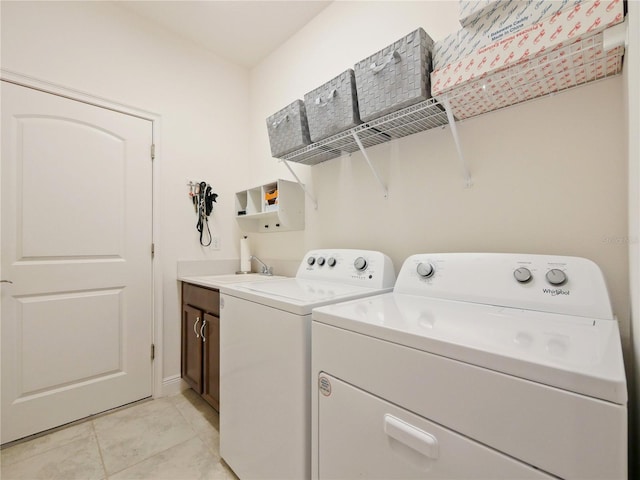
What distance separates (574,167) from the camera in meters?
1.08

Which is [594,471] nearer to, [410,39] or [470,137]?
[470,137]

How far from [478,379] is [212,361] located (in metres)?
1.65

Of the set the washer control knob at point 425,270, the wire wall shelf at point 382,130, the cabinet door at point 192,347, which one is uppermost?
the wire wall shelf at point 382,130

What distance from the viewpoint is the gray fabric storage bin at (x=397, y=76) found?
3.79 ft

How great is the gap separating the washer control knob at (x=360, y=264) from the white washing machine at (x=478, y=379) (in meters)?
0.37

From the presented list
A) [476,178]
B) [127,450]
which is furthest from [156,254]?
[476,178]

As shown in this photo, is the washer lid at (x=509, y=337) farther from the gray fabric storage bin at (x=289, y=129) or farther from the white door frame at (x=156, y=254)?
the white door frame at (x=156, y=254)

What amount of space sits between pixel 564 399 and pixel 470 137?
1164mm

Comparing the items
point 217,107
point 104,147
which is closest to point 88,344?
point 104,147

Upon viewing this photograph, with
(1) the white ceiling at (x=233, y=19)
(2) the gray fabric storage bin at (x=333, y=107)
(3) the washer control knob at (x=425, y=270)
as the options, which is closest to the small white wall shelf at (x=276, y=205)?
(2) the gray fabric storage bin at (x=333, y=107)

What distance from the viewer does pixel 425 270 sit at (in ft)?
3.99

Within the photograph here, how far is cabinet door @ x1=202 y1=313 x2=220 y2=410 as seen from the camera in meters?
1.76

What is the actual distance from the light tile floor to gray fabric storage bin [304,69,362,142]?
184 centimetres

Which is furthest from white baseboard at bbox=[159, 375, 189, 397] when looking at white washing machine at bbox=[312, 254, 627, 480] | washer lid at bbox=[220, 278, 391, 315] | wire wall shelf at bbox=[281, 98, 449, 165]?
wire wall shelf at bbox=[281, 98, 449, 165]
